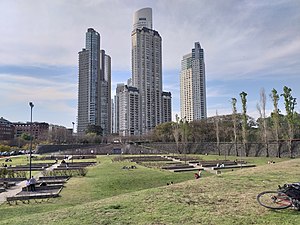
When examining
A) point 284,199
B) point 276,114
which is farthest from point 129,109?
point 284,199

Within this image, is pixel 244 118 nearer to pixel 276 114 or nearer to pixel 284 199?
pixel 276 114

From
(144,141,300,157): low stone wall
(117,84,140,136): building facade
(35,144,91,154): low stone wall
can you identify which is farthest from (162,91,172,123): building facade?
(35,144,91,154): low stone wall

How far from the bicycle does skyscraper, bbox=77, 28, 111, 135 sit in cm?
10474

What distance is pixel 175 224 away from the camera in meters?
6.29

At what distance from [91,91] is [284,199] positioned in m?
110

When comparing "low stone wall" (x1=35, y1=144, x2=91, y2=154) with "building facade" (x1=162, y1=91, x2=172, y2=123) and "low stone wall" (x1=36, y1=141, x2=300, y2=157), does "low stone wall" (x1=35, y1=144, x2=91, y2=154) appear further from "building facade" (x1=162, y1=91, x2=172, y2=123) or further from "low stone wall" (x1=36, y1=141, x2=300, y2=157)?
"building facade" (x1=162, y1=91, x2=172, y2=123)

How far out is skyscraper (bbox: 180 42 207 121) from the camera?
114375mm

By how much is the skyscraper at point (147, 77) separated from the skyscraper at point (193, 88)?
475 inches

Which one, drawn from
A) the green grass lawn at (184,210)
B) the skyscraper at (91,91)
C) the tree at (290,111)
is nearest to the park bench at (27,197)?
the green grass lawn at (184,210)

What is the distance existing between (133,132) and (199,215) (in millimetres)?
107085

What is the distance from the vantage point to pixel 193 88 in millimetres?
116375

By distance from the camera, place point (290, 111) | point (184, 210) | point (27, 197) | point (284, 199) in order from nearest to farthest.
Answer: point (284, 199) → point (184, 210) → point (27, 197) → point (290, 111)

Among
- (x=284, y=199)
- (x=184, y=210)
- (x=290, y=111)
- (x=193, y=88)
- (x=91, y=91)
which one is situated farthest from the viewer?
(x=193, y=88)

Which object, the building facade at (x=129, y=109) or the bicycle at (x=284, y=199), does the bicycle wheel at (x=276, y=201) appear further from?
the building facade at (x=129, y=109)
